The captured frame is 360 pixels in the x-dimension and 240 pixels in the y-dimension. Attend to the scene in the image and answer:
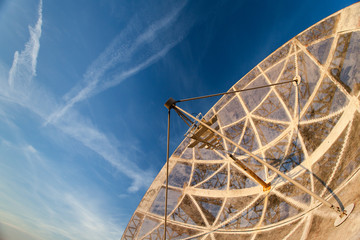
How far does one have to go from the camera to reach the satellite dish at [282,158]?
5746 mm

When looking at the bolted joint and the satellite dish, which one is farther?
the bolted joint

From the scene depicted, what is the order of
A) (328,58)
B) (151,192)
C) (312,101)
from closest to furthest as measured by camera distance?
(328,58) → (312,101) → (151,192)

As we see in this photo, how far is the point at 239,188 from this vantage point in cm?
962

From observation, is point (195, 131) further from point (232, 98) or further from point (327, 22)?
point (327, 22)

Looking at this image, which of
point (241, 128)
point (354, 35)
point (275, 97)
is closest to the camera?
point (354, 35)

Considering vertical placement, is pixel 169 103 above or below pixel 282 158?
above

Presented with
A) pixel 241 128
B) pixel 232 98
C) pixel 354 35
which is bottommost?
pixel 354 35

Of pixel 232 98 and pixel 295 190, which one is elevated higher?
pixel 232 98

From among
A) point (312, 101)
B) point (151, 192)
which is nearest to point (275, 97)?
point (312, 101)

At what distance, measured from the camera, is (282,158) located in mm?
8523

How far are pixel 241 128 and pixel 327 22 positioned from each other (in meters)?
5.86

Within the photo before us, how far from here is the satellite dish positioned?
5.75 meters

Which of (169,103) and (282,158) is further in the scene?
(282,158)

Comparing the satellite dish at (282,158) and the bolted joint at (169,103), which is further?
the bolted joint at (169,103)
